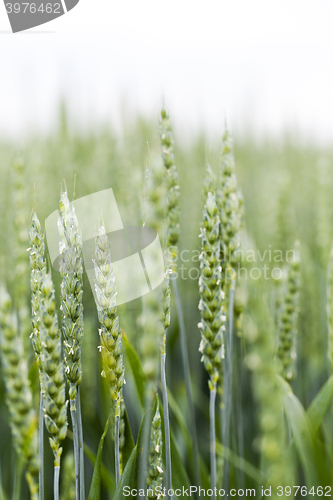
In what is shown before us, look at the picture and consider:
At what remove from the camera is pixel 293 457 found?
57 centimetres

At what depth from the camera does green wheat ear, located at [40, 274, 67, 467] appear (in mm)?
446

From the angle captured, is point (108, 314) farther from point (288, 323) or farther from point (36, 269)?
point (288, 323)

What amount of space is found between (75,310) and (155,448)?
222 millimetres

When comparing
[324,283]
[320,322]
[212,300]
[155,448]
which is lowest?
[320,322]

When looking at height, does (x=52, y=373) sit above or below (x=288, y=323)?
above

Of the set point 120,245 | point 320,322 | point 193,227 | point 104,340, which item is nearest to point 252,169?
point 193,227

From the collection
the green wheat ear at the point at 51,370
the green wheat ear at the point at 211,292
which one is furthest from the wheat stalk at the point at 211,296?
the green wheat ear at the point at 51,370

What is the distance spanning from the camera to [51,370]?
0.46 metres

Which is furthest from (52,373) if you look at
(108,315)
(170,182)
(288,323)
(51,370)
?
(288,323)

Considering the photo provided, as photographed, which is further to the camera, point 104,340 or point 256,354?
point 104,340

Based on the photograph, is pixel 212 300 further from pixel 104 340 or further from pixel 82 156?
pixel 82 156

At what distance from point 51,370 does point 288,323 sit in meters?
0.48

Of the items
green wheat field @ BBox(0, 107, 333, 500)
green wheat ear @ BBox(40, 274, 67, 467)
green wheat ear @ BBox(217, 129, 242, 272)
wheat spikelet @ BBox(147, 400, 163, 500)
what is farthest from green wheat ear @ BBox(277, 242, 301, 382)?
green wheat ear @ BBox(40, 274, 67, 467)

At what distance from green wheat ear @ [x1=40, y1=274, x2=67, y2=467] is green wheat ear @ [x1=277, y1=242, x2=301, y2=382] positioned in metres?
0.44
